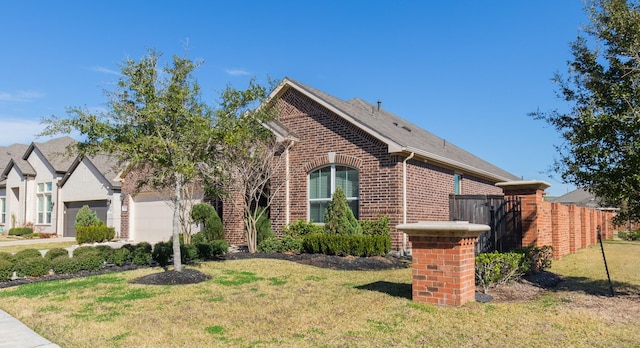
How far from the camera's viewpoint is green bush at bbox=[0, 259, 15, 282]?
31.5ft

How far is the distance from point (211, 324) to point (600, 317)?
510 centimetres

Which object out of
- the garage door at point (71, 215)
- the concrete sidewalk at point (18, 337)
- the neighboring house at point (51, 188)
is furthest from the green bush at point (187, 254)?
the garage door at point (71, 215)

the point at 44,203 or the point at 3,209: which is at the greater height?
the point at 44,203

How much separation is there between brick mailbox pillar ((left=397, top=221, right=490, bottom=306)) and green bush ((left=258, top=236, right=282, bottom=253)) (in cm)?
791

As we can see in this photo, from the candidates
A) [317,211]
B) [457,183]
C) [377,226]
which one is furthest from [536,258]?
[457,183]

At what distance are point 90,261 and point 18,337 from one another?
5.62m

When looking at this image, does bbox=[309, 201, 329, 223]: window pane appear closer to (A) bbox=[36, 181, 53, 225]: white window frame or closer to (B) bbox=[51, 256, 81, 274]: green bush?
(B) bbox=[51, 256, 81, 274]: green bush

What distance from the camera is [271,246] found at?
14.6 m

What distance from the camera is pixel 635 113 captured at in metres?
7.09

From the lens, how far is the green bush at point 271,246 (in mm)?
14507

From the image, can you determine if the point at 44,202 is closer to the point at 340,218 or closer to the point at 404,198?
the point at 340,218

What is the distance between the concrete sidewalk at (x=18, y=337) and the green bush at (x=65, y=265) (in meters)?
4.19

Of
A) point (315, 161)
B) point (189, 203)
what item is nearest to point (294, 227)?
point (315, 161)

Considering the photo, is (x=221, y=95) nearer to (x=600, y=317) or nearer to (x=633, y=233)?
(x=600, y=317)
